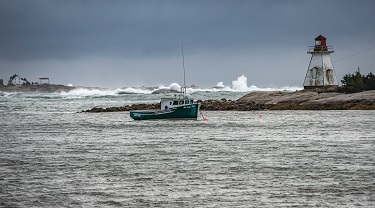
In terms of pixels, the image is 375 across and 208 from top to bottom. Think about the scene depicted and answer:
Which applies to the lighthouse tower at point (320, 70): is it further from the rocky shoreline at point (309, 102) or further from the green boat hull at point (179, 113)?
the green boat hull at point (179, 113)

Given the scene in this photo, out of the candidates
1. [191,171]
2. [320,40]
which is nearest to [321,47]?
[320,40]

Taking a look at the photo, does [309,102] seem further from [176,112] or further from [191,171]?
[191,171]

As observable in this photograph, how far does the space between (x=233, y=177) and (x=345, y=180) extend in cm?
298

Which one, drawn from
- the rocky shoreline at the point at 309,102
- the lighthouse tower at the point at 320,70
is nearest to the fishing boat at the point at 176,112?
the rocky shoreline at the point at 309,102

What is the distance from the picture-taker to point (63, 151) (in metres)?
23.5

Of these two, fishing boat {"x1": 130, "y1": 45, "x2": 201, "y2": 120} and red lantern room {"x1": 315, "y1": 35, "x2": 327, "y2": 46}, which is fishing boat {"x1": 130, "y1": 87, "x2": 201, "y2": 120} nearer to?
fishing boat {"x1": 130, "y1": 45, "x2": 201, "y2": 120}

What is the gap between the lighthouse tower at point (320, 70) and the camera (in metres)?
75.6

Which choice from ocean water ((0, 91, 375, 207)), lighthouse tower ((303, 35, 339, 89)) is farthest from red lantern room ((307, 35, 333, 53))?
ocean water ((0, 91, 375, 207))

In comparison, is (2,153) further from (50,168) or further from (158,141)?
(158,141)

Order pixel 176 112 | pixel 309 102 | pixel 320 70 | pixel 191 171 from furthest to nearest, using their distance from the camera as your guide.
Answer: pixel 320 70 → pixel 309 102 → pixel 176 112 → pixel 191 171

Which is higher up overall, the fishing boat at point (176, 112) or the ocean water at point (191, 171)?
the fishing boat at point (176, 112)

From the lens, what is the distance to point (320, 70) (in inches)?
2980

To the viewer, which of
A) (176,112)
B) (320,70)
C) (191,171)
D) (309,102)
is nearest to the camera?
(191,171)

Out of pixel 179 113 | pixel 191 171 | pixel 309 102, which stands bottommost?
pixel 191 171
